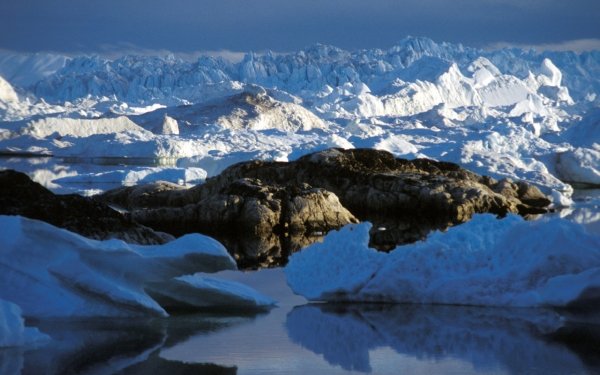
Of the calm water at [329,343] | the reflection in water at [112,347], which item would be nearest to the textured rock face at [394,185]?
the calm water at [329,343]

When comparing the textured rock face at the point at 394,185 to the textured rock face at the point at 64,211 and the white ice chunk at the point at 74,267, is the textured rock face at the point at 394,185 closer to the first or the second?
the textured rock face at the point at 64,211

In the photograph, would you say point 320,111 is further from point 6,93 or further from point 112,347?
point 112,347

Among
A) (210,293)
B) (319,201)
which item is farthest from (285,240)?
(210,293)

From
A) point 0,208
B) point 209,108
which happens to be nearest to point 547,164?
point 0,208

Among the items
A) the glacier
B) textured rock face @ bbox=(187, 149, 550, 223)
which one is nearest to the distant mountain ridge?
the glacier

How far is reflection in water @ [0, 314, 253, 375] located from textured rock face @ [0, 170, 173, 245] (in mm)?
3722

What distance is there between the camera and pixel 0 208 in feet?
32.4

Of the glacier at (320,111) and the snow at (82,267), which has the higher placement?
the glacier at (320,111)

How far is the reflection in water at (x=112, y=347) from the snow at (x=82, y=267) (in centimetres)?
11

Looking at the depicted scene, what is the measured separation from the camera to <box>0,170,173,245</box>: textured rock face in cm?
980

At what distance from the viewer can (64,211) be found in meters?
9.83

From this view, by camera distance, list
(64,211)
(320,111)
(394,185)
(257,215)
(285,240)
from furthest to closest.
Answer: (320,111), (394,185), (257,215), (285,240), (64,211)

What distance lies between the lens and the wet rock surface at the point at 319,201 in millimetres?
15445

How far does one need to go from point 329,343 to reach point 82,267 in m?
1.63
